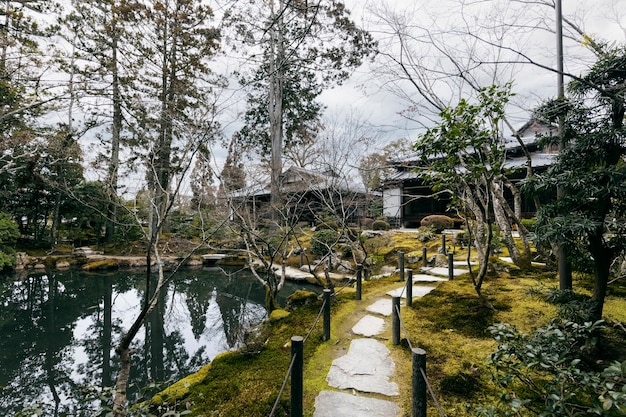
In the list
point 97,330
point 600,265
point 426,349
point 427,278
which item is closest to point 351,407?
point 426,349

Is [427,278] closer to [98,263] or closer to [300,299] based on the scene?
[300,299]

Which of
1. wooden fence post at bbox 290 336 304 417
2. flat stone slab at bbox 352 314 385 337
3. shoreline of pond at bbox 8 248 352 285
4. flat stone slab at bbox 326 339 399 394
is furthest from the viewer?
shoreline of pond at bbox 8 248 352 285

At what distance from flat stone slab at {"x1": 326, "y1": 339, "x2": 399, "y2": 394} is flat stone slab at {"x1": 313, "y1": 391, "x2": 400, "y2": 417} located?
5.8 inches

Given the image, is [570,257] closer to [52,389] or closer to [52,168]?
[52,389]

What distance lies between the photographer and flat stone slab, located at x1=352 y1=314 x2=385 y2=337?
162 inches

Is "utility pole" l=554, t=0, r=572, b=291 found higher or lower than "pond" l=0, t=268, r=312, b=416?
higher

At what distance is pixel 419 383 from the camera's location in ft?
6.85

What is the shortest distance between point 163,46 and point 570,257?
1516 cm

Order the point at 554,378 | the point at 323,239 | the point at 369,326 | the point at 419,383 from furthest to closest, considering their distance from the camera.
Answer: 1. the point at 323,239
2. the point at 369,326
3. the point at 419,383
4. the point at 554,378

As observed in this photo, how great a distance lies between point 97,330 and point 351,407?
320 inches

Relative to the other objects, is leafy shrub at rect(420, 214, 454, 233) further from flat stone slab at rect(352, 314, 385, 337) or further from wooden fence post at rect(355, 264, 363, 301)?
flat stone slab at rect(352, 314, 385, 337)

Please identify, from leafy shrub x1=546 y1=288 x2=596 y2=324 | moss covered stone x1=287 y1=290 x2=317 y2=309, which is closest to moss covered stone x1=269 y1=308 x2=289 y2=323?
moss covered stone x1=287 y1=290 x2=317 y2=309

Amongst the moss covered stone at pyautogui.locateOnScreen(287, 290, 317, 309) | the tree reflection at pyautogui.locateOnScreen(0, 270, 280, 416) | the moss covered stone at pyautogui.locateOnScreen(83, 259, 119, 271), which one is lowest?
the tree reflection at pyautogui.locateOnScreen(0, 270, 280, 416)

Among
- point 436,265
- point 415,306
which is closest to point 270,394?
point 415,306
